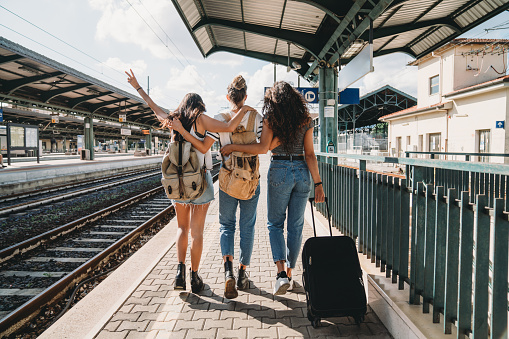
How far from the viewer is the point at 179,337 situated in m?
2.46

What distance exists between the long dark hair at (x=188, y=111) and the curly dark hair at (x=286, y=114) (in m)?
0.63

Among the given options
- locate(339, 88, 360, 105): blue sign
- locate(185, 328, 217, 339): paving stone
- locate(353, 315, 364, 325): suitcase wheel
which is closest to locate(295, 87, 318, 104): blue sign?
locate(339, 88, 360, 105): blue sign

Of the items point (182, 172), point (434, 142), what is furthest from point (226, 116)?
point (434, 142)

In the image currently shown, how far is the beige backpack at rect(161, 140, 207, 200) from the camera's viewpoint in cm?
304

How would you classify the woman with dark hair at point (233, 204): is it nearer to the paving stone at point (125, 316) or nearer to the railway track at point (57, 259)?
the paving stone at point (125, 316)

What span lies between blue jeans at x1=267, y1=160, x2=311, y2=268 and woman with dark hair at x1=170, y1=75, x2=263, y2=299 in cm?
22

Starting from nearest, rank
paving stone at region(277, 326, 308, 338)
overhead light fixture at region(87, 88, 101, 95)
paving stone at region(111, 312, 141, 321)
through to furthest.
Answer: paving stone at region(277, 326, 308, 338)
paving stone at region(111, 312, 141, 321)
overhead light fixture at region(87, 88, 101, 95)

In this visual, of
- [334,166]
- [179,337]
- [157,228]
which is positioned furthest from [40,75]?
[179,337]

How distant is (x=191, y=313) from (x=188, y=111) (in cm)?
179

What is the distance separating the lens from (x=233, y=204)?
3.15 metres

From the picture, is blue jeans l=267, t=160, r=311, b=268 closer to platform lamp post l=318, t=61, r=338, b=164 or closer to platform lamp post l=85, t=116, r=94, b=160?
platform lamp post l=318, t=61, r=338, b=164

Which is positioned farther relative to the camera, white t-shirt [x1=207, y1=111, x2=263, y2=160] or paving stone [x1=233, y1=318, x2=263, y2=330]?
white t-shirt [x1=207, y1=111, x2=263, y2=160]

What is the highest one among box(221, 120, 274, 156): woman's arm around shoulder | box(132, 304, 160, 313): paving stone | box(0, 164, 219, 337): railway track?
box(221, 120, 274, 156): woman's arm around shoulder

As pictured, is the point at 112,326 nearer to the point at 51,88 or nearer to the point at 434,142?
the point at 51,88
